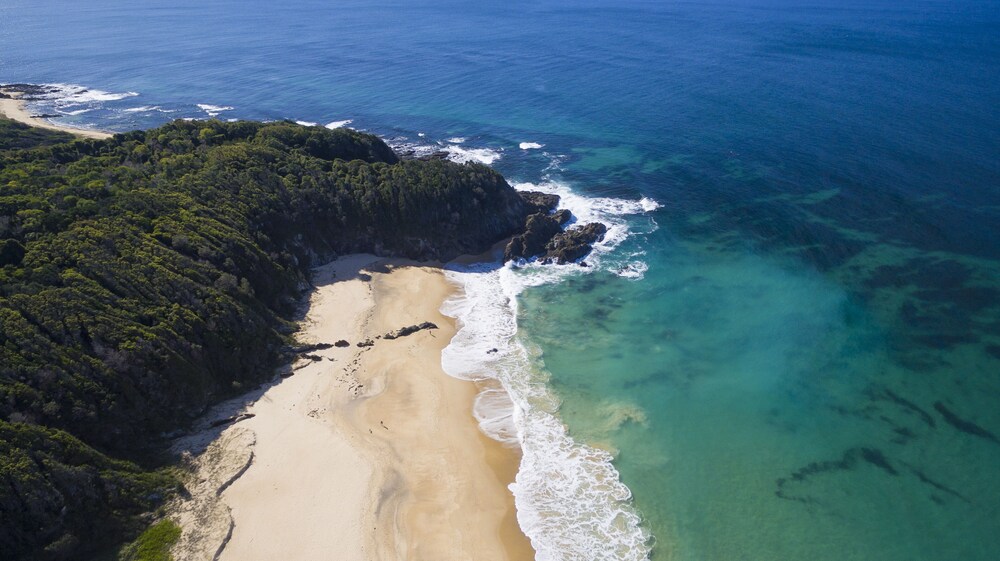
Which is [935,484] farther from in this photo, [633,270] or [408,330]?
[408,330]

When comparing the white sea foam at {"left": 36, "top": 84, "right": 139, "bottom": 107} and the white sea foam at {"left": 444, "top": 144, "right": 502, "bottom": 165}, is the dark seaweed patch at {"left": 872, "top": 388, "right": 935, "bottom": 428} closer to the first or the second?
the white sea foam at {"left": 444, "top": 144, "right": 502, "bottom": 165}

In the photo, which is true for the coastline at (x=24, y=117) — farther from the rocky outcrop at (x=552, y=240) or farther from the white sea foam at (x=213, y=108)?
the rocky outcrop at (x=552, y=240)

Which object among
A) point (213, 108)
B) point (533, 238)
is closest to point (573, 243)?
point (533, 238)

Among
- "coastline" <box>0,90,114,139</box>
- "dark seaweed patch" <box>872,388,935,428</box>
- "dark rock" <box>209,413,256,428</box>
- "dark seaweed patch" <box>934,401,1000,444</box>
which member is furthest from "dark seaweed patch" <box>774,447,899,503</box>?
"coastline" <box>0,90,114,139</box>

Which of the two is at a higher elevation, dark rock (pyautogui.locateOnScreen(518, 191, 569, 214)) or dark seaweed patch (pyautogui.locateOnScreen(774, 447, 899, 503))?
dark rock (pyautogui.locateOnScreen(518, 191, 569, 214))

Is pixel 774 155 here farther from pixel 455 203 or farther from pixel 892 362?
pixel 455 203
